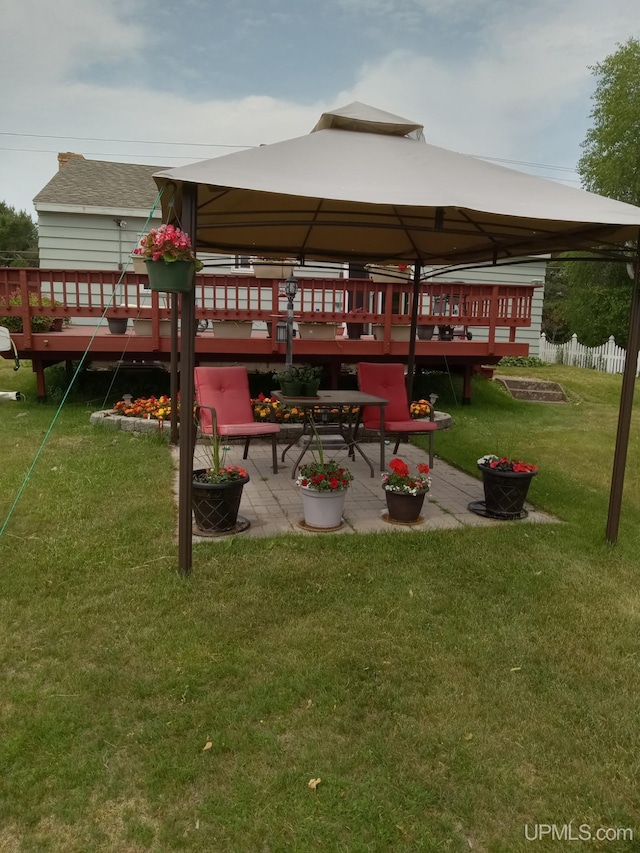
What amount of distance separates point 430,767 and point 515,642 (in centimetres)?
94

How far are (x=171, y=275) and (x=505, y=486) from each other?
2.76m

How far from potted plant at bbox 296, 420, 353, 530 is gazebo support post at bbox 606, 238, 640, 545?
1.74m

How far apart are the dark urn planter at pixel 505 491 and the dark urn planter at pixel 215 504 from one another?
1.82 meters

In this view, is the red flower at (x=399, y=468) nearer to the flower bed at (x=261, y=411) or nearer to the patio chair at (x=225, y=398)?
the patio chair at (x=225, y=398)

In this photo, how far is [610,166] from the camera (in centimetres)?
1722

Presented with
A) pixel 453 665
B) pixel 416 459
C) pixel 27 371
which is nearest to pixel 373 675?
pixel 453 665

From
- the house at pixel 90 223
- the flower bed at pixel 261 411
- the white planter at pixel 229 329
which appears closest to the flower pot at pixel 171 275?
the flower bed at pixel 261 411

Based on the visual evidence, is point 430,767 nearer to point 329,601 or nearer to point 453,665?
point 453,665

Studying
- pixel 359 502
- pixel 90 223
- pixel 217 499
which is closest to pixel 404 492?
pixel 359 502

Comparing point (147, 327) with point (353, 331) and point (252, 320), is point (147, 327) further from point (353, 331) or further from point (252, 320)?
point (353, 331)

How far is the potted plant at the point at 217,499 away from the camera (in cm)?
381

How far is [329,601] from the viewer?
10.2 feet

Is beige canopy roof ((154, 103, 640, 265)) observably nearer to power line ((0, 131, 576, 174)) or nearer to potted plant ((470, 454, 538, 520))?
potted plant ((470, 454, 538, 520))

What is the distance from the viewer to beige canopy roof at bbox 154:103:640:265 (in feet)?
9.72
